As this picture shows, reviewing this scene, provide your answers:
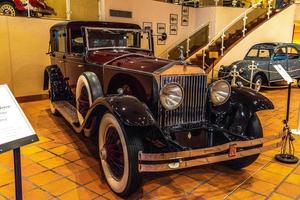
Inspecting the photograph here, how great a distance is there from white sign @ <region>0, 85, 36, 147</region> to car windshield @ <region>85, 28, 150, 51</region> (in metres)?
2.23

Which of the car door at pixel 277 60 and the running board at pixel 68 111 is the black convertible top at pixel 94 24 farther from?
the car door at pixel 277 60

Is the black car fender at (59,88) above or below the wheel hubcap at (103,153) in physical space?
above

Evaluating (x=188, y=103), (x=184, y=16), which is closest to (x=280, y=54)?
(x=184, y=16)

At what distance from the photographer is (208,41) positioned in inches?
406

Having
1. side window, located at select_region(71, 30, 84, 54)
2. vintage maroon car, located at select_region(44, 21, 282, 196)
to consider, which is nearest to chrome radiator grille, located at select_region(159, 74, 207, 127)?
vintage maroon car, located at select_region(44, 21, 282, 196)

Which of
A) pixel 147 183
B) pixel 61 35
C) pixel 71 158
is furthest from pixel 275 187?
pixel 61 35

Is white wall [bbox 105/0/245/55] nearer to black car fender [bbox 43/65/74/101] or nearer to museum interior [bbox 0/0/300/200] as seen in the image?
black car fender [bbox 43/65/74/101]

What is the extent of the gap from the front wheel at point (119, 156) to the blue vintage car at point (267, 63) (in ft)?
19.1

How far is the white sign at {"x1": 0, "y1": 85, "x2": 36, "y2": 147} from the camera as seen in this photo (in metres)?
1.65

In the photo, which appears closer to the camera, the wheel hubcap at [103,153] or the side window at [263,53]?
the wheel hubcap at [103,153]

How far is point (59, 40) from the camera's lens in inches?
196

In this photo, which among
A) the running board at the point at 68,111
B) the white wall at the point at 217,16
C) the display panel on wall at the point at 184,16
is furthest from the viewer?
the display panel on wall at the point at 184,16

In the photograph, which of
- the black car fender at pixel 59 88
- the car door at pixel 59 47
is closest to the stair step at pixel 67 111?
the black car fender at pixel 59 88

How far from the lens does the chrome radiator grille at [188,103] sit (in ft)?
9.00
